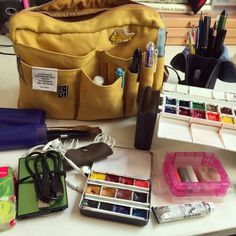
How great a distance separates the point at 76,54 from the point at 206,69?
0.27m

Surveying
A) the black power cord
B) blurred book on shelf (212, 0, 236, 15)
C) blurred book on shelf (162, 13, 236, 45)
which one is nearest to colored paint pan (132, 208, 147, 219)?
the black power cord

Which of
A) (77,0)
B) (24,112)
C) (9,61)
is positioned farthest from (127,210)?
(9,61)

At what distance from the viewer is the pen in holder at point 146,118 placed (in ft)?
1.71


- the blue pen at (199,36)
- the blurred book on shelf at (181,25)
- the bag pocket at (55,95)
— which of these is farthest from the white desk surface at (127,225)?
the blurred book on shelf at (181,25)

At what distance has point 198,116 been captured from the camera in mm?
551

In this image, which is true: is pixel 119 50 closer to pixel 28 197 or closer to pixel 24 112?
pixel 24 112

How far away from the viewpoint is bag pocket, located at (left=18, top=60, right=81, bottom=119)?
22.4 inches

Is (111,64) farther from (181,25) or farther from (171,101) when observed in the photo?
(181,25)

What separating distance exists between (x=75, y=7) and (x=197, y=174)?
1.30ft

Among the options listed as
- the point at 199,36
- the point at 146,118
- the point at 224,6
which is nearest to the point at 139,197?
the point at 146,118

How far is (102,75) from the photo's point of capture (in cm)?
63

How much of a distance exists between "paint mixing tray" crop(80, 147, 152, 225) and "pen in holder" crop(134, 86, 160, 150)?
25 mm

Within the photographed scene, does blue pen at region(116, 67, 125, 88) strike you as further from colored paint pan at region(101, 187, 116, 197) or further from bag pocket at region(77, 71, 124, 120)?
colored paint pan at region(101, 187, 116, 197)

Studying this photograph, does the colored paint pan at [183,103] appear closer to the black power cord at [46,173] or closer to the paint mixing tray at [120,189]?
the paint mixing tray at [120,189]
